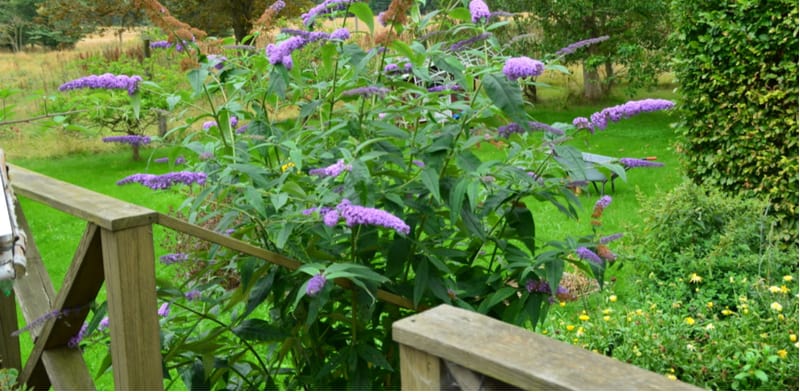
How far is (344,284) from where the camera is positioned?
6.85 ft

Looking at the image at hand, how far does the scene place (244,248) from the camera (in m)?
1.93

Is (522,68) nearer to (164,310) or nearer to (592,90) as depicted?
(164,310)

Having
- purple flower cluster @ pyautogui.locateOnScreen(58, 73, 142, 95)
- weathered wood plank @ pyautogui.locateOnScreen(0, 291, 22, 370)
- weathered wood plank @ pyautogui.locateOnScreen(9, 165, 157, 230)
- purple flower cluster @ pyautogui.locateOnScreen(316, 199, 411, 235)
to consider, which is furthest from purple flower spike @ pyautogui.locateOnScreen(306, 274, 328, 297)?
weathered wood plank @ pyautogui.locateOnScreen(0, 291, 22, 370)

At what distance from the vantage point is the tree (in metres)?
12.2

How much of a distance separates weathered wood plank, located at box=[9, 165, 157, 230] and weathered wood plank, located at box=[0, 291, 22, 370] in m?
0.77

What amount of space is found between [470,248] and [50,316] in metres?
1.08

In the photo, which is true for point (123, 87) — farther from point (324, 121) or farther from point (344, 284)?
point (344, 284)

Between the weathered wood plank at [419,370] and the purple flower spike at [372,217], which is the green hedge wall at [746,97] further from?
the weathered wood plank at [419,370]

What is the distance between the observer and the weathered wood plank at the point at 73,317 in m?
1.95

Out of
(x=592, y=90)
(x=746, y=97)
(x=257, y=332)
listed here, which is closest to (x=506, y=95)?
(x=257, y=332)

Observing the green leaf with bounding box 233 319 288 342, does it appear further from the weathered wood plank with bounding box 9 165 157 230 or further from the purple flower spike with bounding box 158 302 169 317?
the weathered wood plank with bounding box 9 165 157 230

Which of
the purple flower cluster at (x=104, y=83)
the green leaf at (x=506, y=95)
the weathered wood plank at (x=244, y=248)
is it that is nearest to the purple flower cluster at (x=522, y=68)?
the green leaf at (x=506, y=95)

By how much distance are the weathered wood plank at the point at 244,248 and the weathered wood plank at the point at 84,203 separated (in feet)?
0.22

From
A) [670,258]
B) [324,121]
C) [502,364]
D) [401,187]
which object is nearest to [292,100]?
[324,121]
